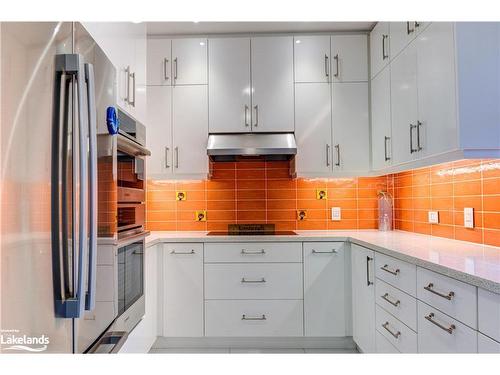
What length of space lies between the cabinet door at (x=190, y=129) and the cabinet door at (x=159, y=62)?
0.46 feet

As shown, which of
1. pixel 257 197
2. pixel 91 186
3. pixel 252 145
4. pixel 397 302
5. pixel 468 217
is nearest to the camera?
pixel 91 186

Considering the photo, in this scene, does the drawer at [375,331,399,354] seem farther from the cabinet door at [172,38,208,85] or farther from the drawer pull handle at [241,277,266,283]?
the cabinet door at [172,38,208,85]

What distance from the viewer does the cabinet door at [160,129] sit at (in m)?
2.85

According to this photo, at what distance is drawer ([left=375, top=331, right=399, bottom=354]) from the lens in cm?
182

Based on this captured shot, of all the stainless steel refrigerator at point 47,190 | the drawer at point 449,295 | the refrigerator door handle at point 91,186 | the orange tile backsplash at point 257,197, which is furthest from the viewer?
the orange tile backsplash at point 257,197

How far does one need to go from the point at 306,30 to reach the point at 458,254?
2106 mm

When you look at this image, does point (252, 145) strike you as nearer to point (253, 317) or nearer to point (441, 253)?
point (253, 317)

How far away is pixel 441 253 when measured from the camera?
1.64 meters

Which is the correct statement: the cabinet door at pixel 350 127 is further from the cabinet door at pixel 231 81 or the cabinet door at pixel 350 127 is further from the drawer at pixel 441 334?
the drawer at pixel 441 334

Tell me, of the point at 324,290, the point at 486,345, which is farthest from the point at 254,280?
the point at 486,345

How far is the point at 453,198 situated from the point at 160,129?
87.2 inches

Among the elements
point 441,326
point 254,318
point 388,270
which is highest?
point 388,270

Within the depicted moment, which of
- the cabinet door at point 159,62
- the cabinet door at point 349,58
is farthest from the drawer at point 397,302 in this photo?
the cabinet door at point 159,62
